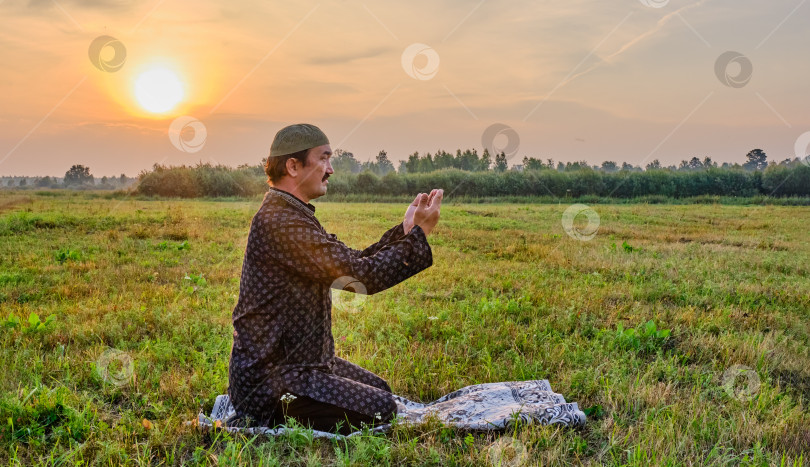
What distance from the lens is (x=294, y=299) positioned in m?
3.50

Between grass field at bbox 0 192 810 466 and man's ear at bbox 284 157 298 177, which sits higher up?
man's ear at bbox 284 157 298 177

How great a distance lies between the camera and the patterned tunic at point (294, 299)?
328cm

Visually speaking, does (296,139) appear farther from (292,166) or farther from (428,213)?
(428,213)

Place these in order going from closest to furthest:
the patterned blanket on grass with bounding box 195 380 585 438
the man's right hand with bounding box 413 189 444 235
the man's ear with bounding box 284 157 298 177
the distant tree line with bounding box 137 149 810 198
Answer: the man's right hand with bounding box 413 189 444 235 → the man's ear with bounding box 284 157 298 177 → the patterned blanket on grass with bounding box 195 380 585 438 → the distant tree line with bounding box 137 149 810 198

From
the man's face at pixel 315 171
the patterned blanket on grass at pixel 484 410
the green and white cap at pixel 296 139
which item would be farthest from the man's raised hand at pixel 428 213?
the patterned blanket on grass at pixel 484 410

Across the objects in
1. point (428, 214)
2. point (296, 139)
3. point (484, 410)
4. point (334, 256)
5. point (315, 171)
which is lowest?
point (484, 410)

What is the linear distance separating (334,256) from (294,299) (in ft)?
1.51

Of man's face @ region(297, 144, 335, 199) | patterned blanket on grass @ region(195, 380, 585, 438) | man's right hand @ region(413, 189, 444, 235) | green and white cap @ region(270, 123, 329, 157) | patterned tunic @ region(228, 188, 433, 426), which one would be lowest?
patterned blanket on grass @ region(195, 380, 585, 438)

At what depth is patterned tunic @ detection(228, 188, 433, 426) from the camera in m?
3.28

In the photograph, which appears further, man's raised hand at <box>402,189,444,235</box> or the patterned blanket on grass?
the patterned blanket on grass

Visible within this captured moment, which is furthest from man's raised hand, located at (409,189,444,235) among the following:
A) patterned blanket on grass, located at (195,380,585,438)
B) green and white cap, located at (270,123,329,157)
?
patterned blanket on grass, located at (195,380,585,438)

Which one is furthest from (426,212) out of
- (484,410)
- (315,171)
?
(484,410)

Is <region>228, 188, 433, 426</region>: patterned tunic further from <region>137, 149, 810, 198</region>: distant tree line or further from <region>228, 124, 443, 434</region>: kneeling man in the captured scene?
<region>137, 149, 810, 198</region>: distant tree line

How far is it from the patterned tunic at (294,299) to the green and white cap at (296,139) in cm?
30
